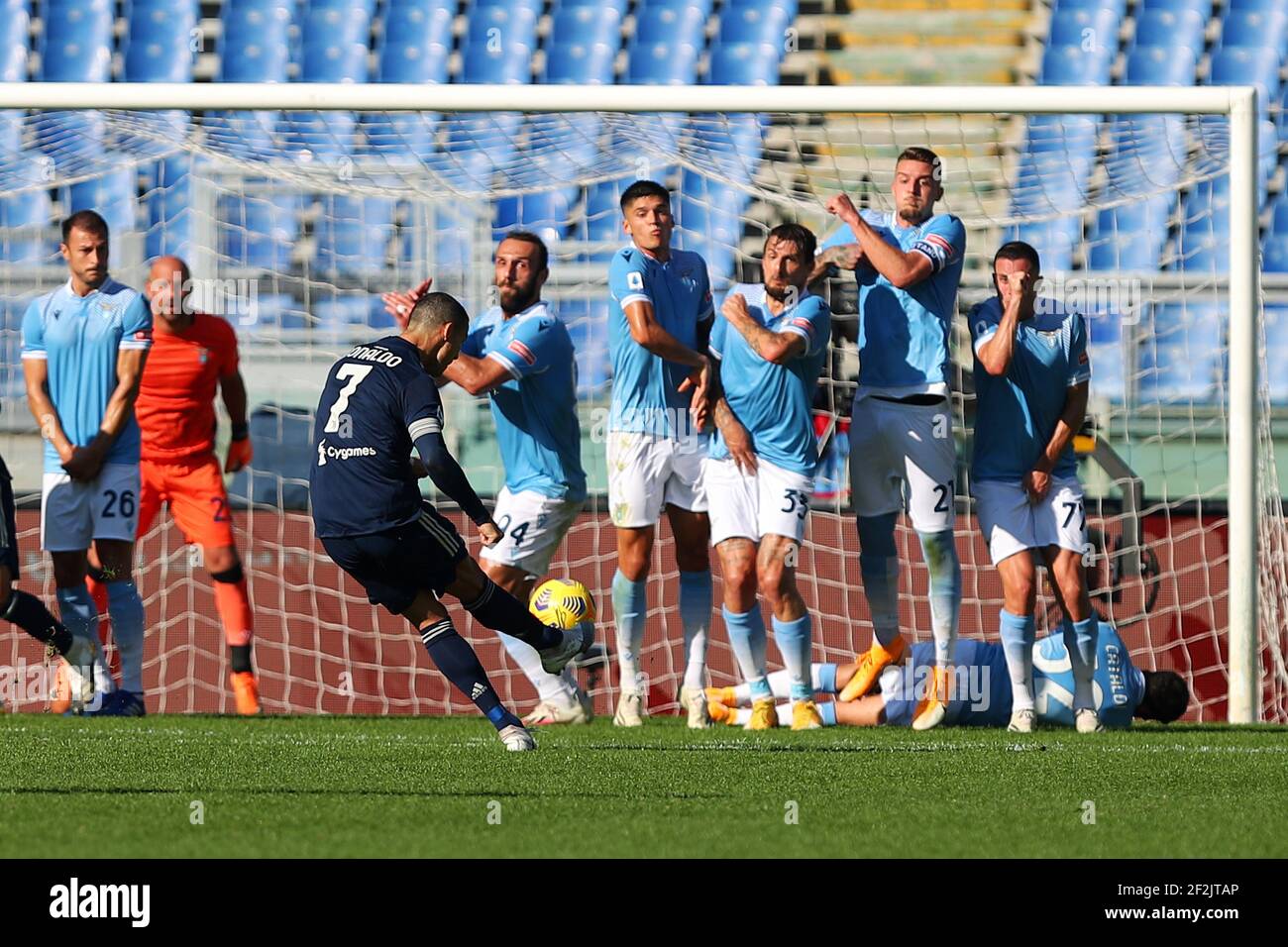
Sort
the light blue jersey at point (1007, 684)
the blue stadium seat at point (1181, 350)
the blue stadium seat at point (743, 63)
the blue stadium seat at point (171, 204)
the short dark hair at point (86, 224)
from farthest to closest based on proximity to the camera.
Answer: the blue stadium seat at point (743, 63) < the blue stadium seat at point (1181, 350) < the blue stadium seat at point (171, 204) < the short dark hair at point (86, 224) < the light blue jersey at point (1007, 684)

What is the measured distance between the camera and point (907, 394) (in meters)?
7.48

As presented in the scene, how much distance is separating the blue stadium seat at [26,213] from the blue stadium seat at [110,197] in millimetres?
151

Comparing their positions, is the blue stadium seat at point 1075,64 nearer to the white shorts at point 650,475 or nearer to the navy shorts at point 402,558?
the white shorts at point 650,475

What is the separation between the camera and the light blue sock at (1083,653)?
23.9 feet

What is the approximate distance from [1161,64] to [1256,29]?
2.61 feet

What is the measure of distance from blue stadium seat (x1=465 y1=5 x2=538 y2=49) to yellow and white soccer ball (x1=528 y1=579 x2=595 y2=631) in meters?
8.24

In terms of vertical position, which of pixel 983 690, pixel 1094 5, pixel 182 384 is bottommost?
pixel 983 690

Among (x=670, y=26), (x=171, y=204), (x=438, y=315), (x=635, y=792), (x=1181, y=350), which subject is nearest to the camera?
(x=635, y=792)

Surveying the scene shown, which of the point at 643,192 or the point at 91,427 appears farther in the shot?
the point at 91,427

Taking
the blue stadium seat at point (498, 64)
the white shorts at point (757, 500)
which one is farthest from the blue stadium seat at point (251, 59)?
the white shorts at point (757, 500)

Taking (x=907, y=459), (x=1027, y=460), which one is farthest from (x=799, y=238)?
(x=1027, y=460)

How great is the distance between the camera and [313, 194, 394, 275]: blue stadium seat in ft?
Answer: 35.0

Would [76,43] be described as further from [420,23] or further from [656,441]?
[656,441]

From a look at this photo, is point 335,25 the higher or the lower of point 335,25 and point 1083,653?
the higher
